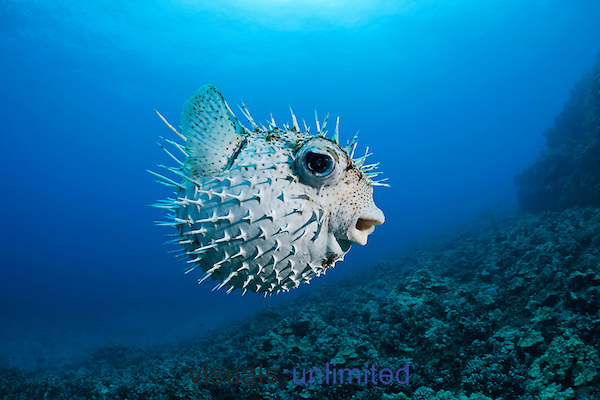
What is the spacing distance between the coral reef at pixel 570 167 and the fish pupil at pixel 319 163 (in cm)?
1222

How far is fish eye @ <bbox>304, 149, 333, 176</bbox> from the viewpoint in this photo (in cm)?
143

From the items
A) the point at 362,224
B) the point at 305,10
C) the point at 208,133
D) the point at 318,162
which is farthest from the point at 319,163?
the point at 305,10

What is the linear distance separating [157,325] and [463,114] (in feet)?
368

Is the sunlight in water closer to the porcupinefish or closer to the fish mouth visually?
the porcupinefish

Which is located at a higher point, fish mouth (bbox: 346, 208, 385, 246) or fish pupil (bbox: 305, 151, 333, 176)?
fish pupil (bbox: 305, 151, 333, 176)

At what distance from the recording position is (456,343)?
4352 millimetres

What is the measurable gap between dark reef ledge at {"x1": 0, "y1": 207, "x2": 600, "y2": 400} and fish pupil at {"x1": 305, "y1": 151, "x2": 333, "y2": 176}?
3.49 meters

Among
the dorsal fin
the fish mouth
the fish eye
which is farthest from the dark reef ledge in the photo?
the dorsal fin

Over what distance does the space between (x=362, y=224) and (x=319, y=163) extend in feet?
1.45

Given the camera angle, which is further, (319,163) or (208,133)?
(208,133)

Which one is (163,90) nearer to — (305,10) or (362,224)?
(305,10)

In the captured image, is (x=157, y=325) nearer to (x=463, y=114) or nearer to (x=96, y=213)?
(x=96, y=213)

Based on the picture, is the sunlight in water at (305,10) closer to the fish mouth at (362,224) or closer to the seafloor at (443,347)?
the seafloor at (443,347)

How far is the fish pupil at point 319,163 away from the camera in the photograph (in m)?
1.43
